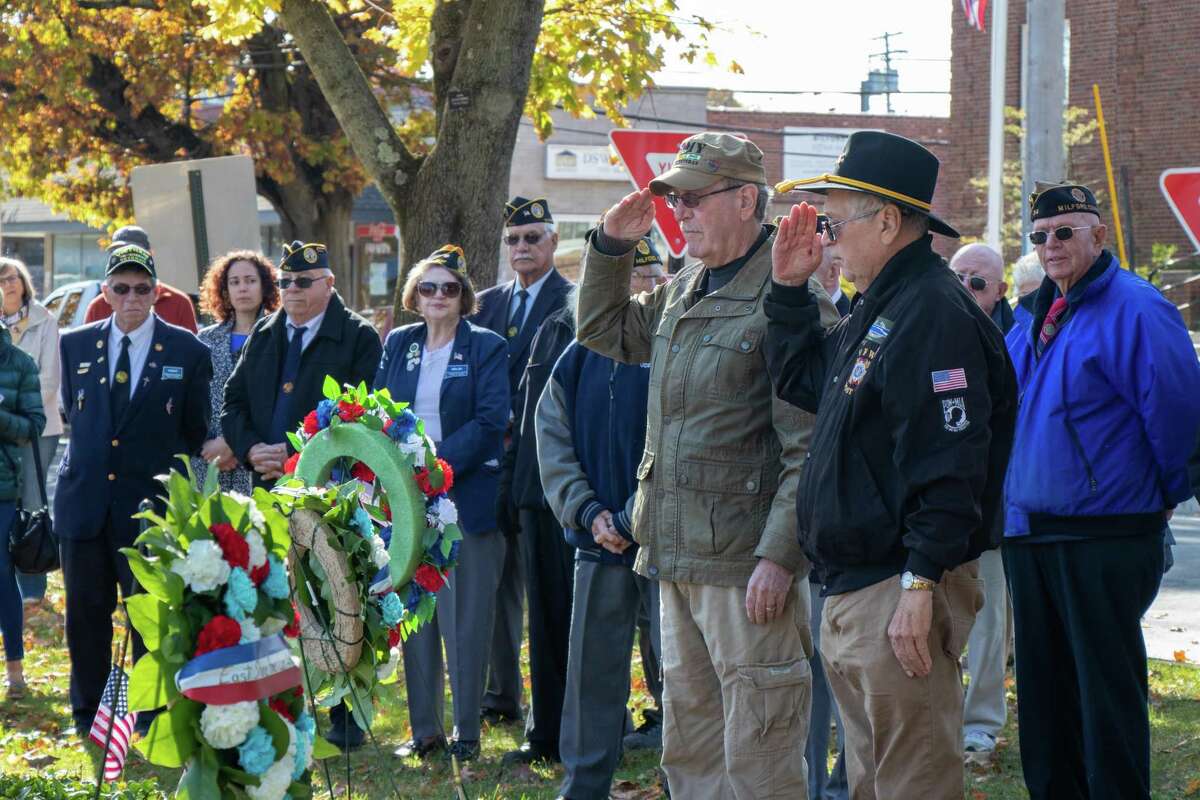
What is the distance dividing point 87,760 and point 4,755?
0.42 m

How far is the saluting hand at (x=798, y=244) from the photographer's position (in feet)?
14.9

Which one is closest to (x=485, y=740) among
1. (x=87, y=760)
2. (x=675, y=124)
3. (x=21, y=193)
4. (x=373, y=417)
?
(x=87, y=760)

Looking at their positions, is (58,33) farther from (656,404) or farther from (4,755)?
(656,404)

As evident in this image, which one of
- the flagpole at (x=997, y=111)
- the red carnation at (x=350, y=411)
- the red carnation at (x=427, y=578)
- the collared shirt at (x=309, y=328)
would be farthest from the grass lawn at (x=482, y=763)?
the flagpole at (x=997, y=111)

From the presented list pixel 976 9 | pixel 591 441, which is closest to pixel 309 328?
pixel 591 441

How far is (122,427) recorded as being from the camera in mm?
7730

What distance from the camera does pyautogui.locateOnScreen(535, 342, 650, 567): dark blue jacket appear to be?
617cm

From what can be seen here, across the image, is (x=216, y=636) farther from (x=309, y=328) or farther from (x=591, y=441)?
(x=309, y=328)

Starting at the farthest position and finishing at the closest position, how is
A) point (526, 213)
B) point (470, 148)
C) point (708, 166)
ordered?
point (470, 148) < point (526, 213) < point (708, 166)

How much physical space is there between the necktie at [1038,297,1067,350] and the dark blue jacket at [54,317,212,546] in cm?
428

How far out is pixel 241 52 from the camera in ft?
70.1

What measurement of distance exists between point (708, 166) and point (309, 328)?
341 cm

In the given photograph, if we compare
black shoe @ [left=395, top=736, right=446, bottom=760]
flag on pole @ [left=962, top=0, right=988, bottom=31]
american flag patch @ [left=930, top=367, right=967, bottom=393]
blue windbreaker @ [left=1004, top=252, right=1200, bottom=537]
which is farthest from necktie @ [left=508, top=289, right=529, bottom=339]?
flag on pole @ [left=962, top=0, right=988, bottom=31]

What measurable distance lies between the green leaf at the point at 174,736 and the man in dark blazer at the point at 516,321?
4.24 metres
